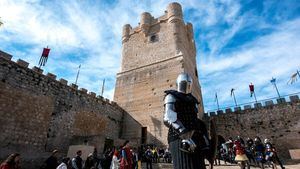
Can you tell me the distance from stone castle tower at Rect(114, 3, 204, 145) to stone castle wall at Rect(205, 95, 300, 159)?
2.73 m

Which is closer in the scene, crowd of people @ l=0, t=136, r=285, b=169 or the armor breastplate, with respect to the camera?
the armor breastplate

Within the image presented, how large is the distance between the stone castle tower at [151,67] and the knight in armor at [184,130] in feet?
39.4

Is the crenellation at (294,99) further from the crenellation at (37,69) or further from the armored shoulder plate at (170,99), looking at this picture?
the crenellation at (37,69)

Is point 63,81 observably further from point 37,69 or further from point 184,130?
point 184,130

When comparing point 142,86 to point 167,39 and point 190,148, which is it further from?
point 190,148

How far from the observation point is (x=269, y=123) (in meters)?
15.4

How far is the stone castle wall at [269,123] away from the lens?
1431cm

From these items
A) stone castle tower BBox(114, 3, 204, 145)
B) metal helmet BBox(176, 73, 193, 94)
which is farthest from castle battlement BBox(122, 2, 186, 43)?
metal helmet BBox(176, 73, 193, 94)

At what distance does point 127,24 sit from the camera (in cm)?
2161

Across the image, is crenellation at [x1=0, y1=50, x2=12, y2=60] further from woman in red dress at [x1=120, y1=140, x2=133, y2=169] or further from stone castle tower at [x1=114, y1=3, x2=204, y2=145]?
stone castle tower at [x1=114, y1=3, x2=204, y2=145]

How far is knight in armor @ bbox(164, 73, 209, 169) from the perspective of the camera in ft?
7.57

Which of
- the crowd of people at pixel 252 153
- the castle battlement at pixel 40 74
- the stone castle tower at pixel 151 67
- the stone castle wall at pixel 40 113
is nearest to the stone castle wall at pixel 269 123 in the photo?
the stone castle tower at pixel 151 67

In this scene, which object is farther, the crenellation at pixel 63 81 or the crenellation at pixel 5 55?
the crenellation at pixel 63 81

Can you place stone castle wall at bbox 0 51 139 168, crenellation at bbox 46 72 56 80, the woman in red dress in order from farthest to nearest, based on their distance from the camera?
crenellation at bbox 46 72 56 80 → stone castle wall at bbox 0 51 139 168 → the woman in red dress
